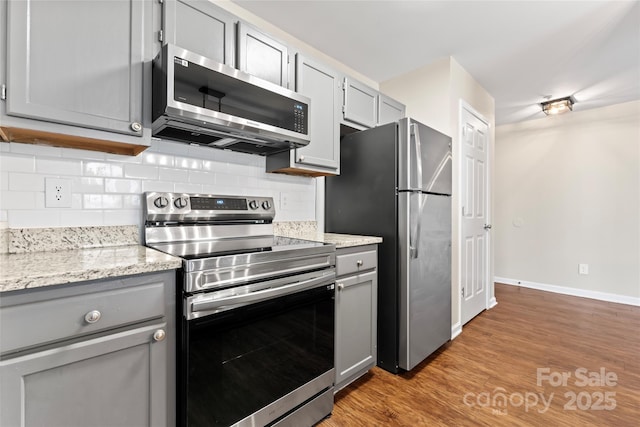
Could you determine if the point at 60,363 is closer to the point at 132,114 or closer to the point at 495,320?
the point at 132,114

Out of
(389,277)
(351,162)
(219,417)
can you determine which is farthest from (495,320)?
(219,417)

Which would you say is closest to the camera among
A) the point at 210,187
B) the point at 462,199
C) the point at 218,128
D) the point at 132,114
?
the point at 132,114

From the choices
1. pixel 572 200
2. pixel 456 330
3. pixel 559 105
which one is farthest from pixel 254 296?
pixel 572 200

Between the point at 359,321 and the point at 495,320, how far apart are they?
210cm

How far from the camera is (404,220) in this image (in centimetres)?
200

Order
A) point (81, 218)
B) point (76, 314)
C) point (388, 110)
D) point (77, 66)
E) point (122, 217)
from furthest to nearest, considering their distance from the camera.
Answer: point (388, 110), point (122, 217), point (81, 218), point (77, 66), point (76, 314)

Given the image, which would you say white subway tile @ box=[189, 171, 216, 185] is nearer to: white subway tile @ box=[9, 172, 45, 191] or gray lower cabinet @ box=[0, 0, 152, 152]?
gray lower cabinet @ box=[0, 0, 152, 152]

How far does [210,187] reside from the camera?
1.83m

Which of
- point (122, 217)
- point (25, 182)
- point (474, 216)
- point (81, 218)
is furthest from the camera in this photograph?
point (474, 216)

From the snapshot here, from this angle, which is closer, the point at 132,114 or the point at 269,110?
the point at 132,114

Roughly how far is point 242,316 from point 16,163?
118cm

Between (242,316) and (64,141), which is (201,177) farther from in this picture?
(242,316)

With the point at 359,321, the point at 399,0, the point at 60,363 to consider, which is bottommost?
the point at 359,321

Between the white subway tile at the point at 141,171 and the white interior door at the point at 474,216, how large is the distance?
269 cm
